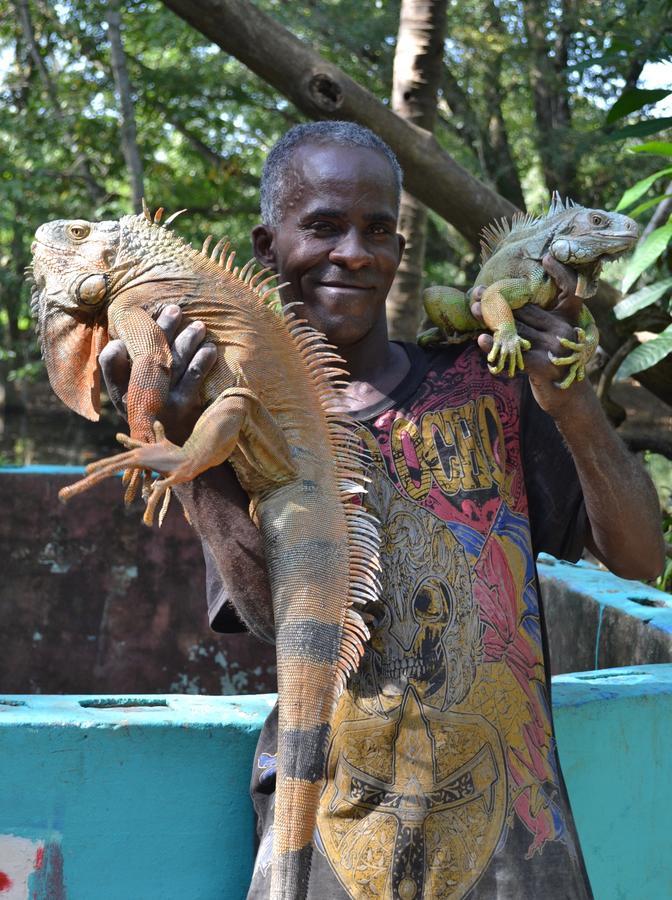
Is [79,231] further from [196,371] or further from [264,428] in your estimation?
[264,428]

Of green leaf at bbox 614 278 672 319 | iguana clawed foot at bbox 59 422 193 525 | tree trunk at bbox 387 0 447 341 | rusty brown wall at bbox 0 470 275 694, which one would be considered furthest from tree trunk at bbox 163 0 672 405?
iguana clawed foot at bbox 59 422 193 525

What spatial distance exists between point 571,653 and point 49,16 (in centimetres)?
1258

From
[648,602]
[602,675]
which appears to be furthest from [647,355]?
[602,675]

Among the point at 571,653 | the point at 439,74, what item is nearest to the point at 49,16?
the point at 439,74

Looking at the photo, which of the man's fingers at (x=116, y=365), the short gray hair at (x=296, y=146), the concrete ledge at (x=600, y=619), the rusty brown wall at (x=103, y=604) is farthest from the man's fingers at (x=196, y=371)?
the rusty brown wall at (x=103, y=604)

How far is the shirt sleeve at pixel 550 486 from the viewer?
2.35m

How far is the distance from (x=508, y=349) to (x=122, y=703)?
4.05ft

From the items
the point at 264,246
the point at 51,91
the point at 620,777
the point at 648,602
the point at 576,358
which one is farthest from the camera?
the point at 51,91

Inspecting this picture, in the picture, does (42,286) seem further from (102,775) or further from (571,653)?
(571,653)

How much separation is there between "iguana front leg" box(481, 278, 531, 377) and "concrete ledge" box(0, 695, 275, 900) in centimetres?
100

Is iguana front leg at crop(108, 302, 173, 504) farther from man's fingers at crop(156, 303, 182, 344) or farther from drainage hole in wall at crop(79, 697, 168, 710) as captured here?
drainage hole in wall at crop(79, 697, 168, 710)

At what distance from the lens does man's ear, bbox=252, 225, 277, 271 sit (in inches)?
95.9

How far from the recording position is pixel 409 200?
6.12 m

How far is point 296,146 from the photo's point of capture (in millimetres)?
2346
